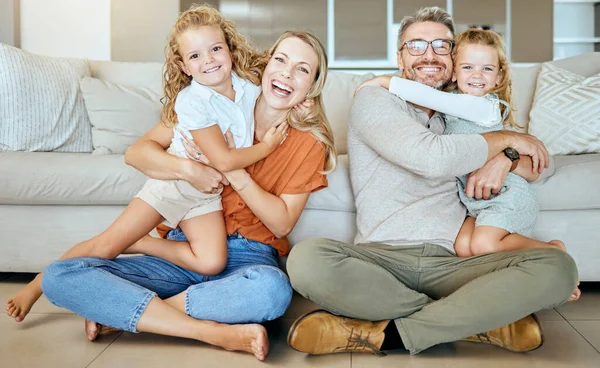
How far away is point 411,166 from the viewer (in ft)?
5.42

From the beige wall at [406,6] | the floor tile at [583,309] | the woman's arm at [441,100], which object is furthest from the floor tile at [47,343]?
the beige wall at [406,6]

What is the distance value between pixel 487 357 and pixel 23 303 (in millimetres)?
1318

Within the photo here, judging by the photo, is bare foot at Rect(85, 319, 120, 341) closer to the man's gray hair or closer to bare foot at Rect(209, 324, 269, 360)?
bare foot at Rect(209, 324, 269, 360)

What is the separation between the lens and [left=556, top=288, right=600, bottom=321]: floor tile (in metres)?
1.97

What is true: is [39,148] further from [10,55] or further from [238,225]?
[238,225]

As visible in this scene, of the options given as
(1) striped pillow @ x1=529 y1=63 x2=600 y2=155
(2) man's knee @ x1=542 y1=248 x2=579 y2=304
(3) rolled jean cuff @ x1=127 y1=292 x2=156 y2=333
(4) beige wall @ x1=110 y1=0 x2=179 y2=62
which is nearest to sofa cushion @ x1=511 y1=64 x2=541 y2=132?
(1) striped pillow @ x1=529 y1=63 x2=600 y2=155

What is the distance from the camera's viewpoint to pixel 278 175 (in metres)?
1.86

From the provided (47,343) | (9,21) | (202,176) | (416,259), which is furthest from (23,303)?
(9,21)

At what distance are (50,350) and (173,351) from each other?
33 cm

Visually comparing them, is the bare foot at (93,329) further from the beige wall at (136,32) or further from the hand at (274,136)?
the beige wall at (136,32)

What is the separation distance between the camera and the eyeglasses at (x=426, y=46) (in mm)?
1873

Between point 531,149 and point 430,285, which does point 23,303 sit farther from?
point 531,149

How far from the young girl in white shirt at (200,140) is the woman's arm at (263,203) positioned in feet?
0.12

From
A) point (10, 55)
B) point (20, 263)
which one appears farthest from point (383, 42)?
point (20, 263)
